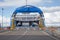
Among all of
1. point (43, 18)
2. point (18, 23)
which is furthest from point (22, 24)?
point (43, 18)

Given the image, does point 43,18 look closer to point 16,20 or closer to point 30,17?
point 30,17

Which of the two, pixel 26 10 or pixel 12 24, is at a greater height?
pixel 26 10

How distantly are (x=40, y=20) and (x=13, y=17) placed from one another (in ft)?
42.9

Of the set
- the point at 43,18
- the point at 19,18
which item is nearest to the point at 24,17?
the point at 19,18

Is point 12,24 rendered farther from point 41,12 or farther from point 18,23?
point 41,12

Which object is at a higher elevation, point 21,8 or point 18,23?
point 21,8

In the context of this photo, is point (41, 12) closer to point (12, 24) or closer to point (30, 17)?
point (30, 17)

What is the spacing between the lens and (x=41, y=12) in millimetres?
106750

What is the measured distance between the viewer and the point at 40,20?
108 metres

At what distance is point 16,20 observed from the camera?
111 metres

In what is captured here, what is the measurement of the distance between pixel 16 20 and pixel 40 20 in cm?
1221

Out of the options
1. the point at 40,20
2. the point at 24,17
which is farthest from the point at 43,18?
the point at 24,17

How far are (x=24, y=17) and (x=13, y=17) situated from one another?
5296 mm

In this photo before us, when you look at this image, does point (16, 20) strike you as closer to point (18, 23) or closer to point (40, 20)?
point (18, 23)
